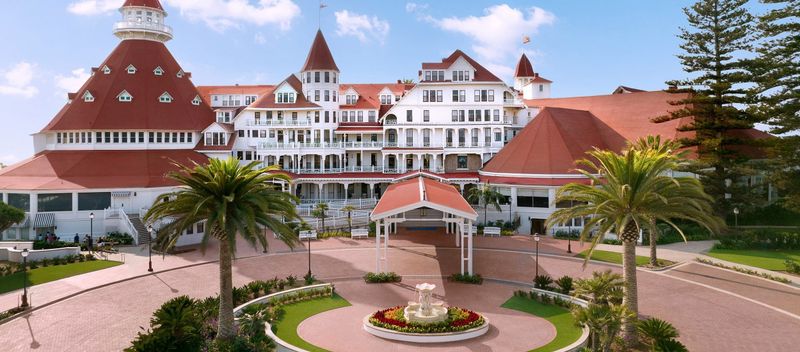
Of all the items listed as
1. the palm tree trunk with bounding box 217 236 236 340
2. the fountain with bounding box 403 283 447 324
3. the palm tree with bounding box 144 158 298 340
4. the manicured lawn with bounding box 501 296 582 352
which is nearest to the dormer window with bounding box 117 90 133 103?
the palm tree with bounding box 144 158 298 340

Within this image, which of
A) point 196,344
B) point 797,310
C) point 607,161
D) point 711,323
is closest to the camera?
point 196,344

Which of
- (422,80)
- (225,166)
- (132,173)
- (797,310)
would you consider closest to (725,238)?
(797,310)

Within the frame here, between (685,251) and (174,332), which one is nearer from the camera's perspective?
(174,332)

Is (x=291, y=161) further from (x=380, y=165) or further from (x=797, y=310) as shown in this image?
(x=797, y=310)

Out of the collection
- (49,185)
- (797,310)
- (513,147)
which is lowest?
(797,310)

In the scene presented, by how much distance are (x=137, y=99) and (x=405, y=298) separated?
39.0m

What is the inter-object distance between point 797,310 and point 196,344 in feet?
82.3

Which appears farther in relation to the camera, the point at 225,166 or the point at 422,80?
the point at 422,80

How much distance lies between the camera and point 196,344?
18234 millimetres

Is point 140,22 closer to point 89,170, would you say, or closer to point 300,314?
point 89,170

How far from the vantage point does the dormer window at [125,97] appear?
5128 centimetres

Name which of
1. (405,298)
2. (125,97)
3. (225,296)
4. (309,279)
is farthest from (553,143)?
(125,97)

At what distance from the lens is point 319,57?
57.7 m

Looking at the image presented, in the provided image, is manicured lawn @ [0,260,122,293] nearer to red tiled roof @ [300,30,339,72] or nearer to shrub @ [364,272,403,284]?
shrub @ [364,272,403,284]
